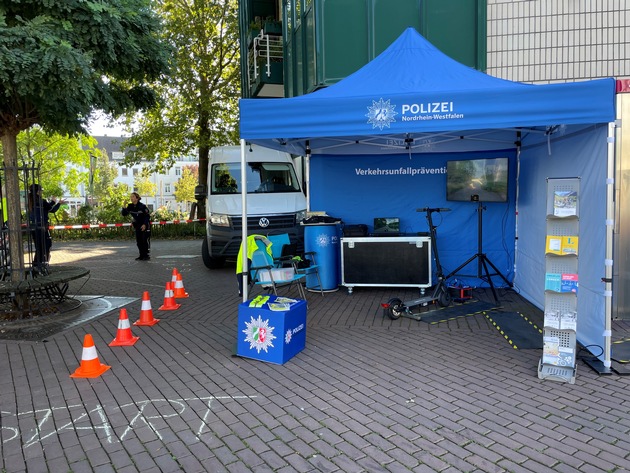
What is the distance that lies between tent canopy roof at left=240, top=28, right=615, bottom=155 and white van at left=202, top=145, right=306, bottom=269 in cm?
497

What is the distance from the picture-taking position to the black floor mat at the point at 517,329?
5.57 m

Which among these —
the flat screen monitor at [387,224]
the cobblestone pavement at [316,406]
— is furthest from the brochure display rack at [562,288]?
the flat screen monitor at [387,224]

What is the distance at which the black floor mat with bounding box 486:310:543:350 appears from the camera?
5566 mm

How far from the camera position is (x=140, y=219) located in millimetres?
13836

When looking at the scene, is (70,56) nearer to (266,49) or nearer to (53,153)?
(266,49)

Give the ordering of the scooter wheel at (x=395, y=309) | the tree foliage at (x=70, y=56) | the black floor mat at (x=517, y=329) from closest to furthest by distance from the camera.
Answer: the black floor mat at (x=517, y=329) < the tree foliage at (x=70, y=56) < the scooter wheel at (x=395, y=309)

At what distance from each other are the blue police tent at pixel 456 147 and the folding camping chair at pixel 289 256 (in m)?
1.36

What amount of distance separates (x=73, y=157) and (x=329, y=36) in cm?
2518

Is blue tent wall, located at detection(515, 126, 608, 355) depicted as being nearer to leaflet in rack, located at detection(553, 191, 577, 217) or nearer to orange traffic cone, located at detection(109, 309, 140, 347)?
leaflet in rack, located at detection(553, 191, 577, 217)

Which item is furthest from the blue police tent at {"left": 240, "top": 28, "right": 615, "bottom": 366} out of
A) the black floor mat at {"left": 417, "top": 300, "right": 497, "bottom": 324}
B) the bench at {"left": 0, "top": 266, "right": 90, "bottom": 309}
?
the bench at {"left": 0, "top": 266, "right": 90, "bottom": 309}

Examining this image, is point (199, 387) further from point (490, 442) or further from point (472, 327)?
point (472, 327)

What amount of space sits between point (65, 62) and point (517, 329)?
21.2 feet

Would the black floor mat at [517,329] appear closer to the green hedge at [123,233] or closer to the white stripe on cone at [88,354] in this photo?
the white stripe on cone at [88,354]

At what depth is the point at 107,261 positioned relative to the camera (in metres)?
14.6
